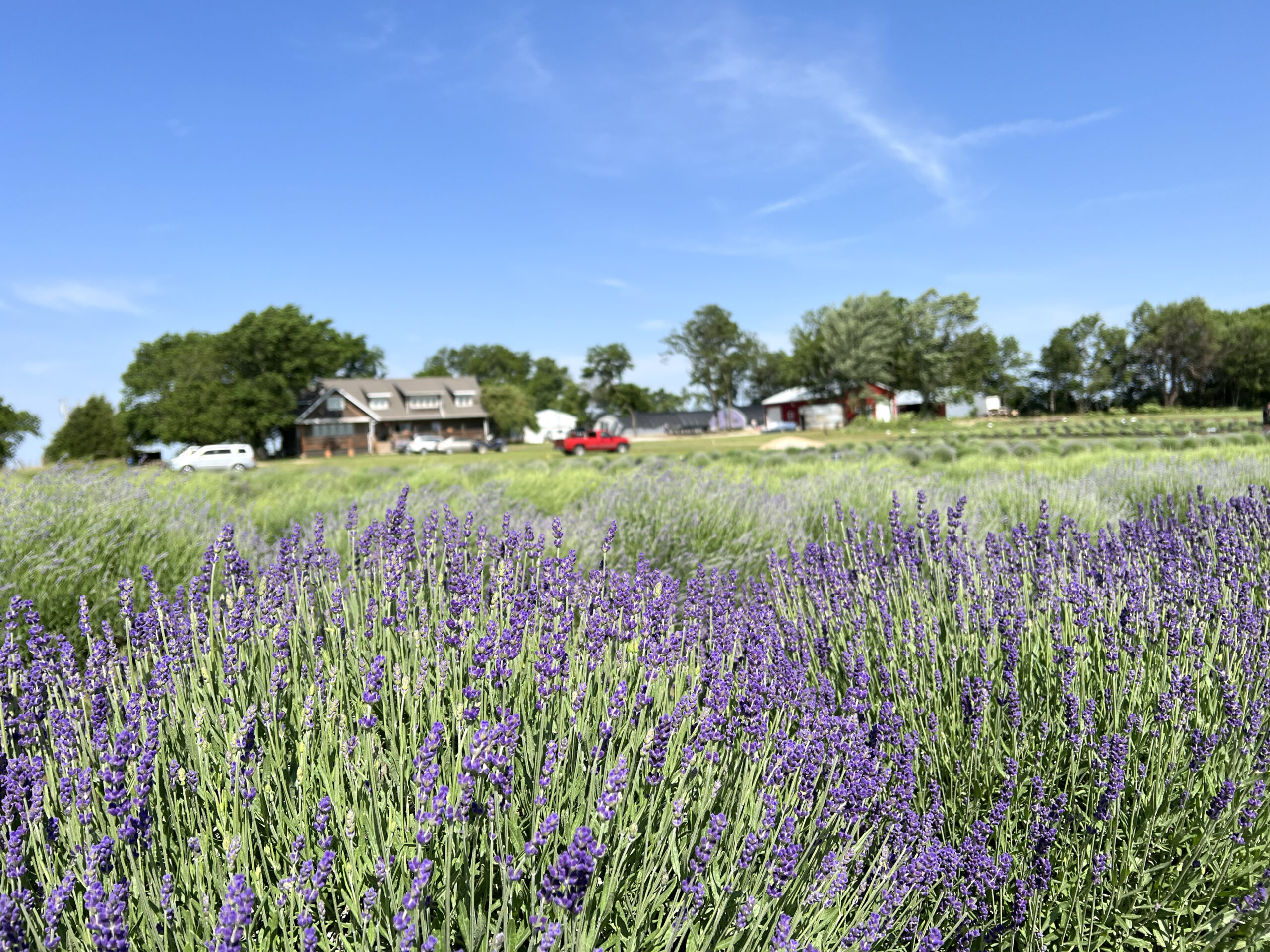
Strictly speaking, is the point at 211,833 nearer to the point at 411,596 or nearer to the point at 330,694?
the point at 330,694

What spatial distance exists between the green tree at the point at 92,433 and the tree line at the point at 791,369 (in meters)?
0.10

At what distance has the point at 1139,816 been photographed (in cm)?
227

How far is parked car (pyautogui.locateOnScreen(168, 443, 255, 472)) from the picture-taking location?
3506 cm

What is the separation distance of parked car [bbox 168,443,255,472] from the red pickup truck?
14.6 m

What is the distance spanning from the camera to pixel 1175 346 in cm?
6544

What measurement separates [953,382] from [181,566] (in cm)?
6192

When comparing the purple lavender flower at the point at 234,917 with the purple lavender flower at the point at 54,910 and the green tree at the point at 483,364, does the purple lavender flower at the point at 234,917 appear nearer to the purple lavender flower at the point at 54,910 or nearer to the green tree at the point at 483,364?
the purple lavender flower at the point at 54,910

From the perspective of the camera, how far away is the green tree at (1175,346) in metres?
63.8

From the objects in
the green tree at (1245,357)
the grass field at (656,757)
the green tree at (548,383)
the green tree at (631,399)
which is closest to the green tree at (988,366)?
the green tree at (1245,357)

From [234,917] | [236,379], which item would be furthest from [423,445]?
[234,917]

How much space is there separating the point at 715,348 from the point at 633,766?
73.7 m

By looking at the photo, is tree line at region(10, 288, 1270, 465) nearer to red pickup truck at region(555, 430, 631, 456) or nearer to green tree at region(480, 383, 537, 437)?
green tree at region(480, 383, 537, 437)

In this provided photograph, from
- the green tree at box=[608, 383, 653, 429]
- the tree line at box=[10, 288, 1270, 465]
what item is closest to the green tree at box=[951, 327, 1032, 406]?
the tree line at box=[10, 288, 1270, 465]

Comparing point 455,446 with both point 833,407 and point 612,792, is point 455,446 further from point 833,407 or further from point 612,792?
point 612,792
